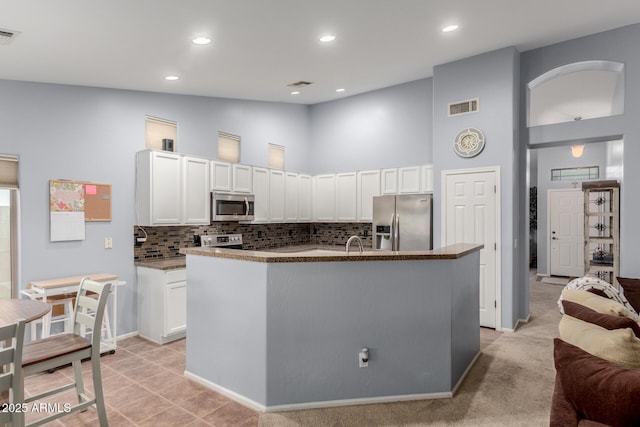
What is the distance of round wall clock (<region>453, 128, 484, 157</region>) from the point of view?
4633 mm

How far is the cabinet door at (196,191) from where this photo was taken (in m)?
4.70

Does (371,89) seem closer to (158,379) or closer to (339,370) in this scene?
(339,370)

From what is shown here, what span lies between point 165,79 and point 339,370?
146 inches

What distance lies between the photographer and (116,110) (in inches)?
176

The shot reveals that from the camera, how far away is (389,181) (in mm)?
5535

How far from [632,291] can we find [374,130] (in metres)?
3.83

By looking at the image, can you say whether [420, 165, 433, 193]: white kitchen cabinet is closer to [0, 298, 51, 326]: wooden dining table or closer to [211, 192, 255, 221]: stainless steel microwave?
[211, 192, 255, 221]: stainless steel microwave

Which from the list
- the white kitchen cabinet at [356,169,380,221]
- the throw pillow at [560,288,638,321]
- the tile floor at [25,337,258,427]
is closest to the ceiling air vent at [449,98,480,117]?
the white kitchen cabinet at [356,169,380,221]

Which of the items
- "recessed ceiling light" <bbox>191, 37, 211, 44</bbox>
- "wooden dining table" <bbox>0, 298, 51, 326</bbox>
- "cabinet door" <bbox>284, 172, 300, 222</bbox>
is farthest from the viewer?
"cabinet door" <bbox>284, 172, 300, 222</bbox>

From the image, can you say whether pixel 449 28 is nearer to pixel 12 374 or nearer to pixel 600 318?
pixel 600 318

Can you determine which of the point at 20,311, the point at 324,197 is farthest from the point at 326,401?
the point at 324,197

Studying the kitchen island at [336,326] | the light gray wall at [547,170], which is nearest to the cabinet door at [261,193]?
the kitchen island at [336,326]

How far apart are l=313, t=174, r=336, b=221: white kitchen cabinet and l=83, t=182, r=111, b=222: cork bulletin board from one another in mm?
3118

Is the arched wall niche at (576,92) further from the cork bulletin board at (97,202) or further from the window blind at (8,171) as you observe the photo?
the window blind at (8,171)
